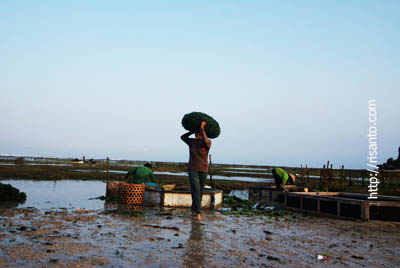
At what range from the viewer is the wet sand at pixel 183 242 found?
5.68 metres

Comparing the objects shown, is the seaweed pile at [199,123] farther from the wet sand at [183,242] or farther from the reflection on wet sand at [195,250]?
the reflection on wet sand at [195,250]

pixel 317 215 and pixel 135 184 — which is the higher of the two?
pixel 135 184

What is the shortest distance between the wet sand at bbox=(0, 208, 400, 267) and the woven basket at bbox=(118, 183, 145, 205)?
3193 millimetres

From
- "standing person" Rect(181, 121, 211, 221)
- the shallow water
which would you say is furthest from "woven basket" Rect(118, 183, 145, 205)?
"standing person" Rect(181, 121, 211, 221)

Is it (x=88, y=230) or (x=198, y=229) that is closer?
(x=88, y=230)

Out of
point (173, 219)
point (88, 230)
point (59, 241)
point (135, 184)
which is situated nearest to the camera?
point (59, 241)

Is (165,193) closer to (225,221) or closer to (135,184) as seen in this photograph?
(135,184)

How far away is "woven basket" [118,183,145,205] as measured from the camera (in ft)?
46.9

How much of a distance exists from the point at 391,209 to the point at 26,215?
11.9m

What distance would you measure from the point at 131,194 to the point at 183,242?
25.0ft

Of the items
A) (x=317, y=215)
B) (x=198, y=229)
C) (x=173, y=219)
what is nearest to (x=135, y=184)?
(x=173, y=219)

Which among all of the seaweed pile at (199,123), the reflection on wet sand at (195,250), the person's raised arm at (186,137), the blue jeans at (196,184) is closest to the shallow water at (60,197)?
the blue jeans at (196,184)

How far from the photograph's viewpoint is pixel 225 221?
10.7 metres

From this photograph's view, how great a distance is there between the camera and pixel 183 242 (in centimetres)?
711
